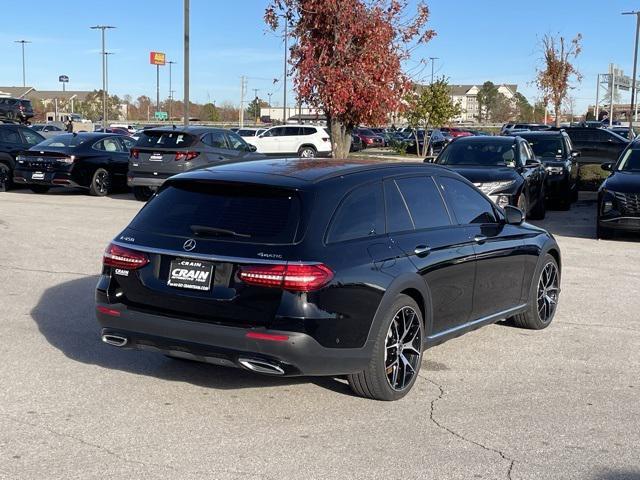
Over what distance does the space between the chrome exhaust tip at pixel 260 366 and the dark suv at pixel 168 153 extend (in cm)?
1324

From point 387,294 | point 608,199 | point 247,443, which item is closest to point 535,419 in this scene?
point 387,294

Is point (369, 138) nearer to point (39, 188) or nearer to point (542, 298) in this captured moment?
point (39, 188)

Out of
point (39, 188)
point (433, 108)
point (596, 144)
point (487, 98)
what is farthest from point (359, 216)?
point (487, 98)

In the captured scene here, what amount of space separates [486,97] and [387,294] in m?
122

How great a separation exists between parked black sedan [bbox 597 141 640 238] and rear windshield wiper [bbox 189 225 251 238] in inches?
395

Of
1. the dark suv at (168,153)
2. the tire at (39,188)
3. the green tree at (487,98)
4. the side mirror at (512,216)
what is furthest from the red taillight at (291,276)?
the green tree at (487,98)

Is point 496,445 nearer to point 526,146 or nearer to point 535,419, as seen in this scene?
point 535,419

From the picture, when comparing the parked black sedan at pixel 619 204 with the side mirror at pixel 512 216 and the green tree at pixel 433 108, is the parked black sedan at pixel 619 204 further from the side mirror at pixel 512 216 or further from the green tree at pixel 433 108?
the green tree at pixel 433 108

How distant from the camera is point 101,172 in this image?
20547 millimetres

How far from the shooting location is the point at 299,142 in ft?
123

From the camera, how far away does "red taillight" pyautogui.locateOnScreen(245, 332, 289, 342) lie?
16.8 ft

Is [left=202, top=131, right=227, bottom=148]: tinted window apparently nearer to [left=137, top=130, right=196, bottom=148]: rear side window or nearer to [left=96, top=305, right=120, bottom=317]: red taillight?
[left=137, top=130, right=196, bottom=148]: rear side window

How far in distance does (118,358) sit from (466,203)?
309 centimetres

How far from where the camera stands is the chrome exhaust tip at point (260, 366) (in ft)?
17.1
